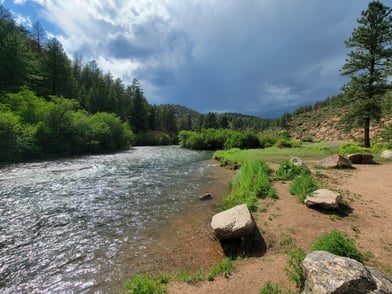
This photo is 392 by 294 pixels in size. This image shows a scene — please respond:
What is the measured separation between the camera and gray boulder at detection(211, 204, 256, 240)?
5320 millimetres

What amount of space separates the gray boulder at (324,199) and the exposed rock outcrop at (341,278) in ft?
13.1

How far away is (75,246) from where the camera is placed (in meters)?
5.62

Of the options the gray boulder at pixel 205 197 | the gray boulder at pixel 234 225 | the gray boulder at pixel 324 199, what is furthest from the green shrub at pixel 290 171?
the gray boulder at pixel 234 225

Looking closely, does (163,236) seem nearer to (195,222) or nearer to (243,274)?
(195,222)

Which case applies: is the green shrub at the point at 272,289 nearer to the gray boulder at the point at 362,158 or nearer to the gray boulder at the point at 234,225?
the gray boulder at the point at 234,225

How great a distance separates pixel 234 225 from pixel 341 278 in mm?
2989

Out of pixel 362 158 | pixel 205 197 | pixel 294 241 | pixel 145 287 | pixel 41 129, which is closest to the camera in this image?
pixel 145 287

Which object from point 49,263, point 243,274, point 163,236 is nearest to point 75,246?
point 49,263

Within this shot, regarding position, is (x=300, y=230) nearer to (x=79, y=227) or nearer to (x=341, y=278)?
(x=341, y=278)

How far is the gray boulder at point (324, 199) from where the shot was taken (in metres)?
6.36

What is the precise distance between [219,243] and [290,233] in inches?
79.5

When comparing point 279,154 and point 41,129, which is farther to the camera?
point 41,129

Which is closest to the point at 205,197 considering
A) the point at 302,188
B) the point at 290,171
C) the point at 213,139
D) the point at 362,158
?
the point at 302,188

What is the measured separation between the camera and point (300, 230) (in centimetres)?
550
